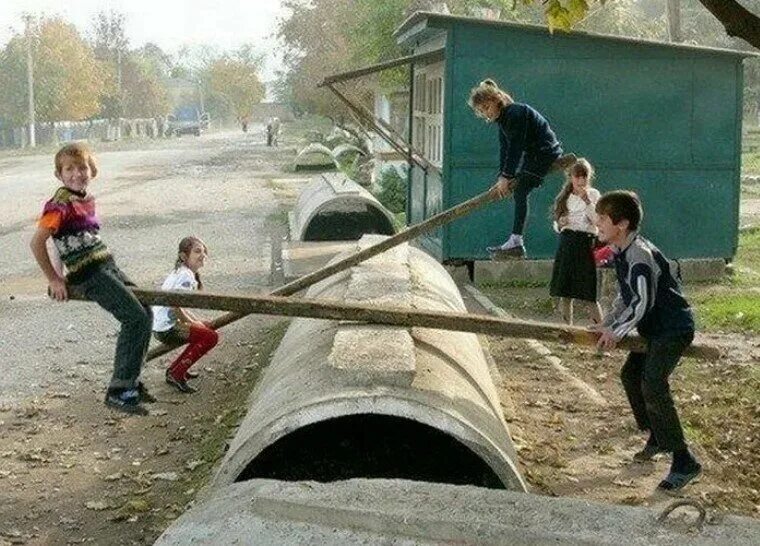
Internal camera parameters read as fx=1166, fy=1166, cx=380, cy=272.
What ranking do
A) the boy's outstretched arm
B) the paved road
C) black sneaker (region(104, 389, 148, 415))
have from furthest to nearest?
the paved road → black sneaker (region(104, 389, 148, 415)) → the boy's outstretched arm

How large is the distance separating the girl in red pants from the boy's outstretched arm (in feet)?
6.81

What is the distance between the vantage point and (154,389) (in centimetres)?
937

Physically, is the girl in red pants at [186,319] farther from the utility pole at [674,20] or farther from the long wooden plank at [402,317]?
the utility pole at [674,20]

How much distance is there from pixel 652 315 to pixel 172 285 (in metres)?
3.88

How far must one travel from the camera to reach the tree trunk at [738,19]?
A: 22.4 ft

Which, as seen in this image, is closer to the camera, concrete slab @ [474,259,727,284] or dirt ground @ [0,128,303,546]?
dirt ground @ [0,128,303,546]

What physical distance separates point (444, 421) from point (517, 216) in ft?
17.2

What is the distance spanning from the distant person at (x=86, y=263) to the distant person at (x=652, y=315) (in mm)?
2813

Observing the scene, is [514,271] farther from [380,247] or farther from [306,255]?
[380,247]

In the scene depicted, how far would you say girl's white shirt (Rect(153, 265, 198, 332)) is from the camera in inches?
348

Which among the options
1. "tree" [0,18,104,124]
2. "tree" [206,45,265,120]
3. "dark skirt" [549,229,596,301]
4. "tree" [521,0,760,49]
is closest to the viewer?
"tree" [521,0,760,49]

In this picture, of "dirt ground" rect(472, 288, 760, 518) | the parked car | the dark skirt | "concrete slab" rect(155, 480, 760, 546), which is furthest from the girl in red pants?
the parked car

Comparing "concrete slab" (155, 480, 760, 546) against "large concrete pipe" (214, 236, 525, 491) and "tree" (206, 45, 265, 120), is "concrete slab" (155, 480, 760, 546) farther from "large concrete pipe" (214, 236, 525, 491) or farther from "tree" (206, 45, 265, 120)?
"tree" (206, 45, 265, 120)

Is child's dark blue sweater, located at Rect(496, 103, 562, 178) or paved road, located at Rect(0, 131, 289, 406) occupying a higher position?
child's dark blue sweater, located at Rect(496, 103, 562, 178)
